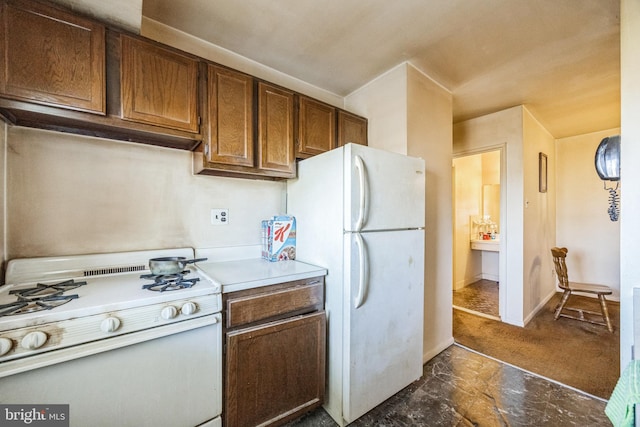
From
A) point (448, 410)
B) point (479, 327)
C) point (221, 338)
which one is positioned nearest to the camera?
point (221, 338)

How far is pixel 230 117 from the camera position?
164 centimetres

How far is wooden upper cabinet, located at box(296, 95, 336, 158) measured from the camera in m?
1.96

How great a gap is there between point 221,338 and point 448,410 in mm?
1537

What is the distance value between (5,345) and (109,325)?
0.27 metres

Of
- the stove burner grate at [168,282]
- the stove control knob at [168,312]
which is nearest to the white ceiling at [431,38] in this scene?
the stove burner grate at [168,282]

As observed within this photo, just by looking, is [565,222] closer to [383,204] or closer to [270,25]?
[383,204]

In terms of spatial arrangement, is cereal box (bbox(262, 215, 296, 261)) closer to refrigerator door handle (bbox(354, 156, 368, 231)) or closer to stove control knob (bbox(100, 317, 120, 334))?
refrigerator door handle (bbox(354, 156, 368, 231))

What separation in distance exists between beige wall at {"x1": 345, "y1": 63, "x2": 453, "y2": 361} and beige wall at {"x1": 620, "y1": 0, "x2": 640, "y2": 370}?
1.17 metres

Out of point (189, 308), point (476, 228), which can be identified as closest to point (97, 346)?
point (189, 308)

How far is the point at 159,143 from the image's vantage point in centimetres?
164

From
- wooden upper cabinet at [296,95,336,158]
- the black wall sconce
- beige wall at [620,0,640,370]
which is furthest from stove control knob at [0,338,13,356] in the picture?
the black wall sconce

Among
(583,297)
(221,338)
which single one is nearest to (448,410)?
(221,338)

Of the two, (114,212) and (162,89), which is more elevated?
(162,89)

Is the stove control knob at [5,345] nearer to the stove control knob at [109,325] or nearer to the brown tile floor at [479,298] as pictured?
the stove control knob at [109,325]
